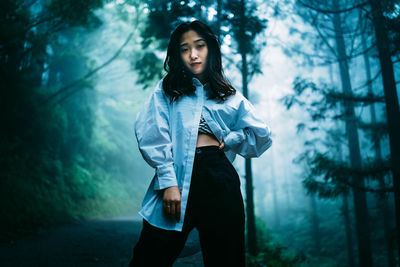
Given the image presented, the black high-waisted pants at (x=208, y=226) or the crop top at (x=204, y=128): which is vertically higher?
the crop top at (x=204, y=128)

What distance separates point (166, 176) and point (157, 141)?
22cm

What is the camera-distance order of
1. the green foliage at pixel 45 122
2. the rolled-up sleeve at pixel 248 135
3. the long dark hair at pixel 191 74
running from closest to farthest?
the rolled-up sleeve at pixel 248 135
the long dark hair at pixel 191 74
the green foliage at pixel 45 122

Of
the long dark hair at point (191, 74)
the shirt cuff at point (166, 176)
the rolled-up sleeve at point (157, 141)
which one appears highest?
the long dark hair at point (191, 74)

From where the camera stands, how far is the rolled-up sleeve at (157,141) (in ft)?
4.80

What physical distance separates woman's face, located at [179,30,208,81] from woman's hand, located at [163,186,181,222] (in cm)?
91

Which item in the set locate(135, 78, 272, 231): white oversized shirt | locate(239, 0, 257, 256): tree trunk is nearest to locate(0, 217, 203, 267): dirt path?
locate(239, 0, 257, 256): tree trunk

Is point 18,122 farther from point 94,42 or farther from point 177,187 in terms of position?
point 177,187

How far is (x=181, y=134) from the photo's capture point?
1635 millimetres

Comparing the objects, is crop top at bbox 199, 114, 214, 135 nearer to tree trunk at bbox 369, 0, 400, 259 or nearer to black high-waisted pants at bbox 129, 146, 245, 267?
black high-waisted pants at bbox 129, 146, 245, 267

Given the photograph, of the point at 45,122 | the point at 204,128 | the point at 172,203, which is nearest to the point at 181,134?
the point at 204,128

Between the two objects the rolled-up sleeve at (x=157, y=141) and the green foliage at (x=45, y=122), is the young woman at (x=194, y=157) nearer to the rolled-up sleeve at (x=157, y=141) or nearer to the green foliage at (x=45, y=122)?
the rolled-up sleeve at (x=157, y=141)

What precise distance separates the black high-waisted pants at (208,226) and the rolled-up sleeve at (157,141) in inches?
7.3

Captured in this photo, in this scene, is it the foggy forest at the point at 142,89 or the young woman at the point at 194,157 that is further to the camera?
the foggy forest at the point at 142,89

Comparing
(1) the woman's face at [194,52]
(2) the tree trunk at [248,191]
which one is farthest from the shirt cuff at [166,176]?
(2) the tree trunk at [248,191]
